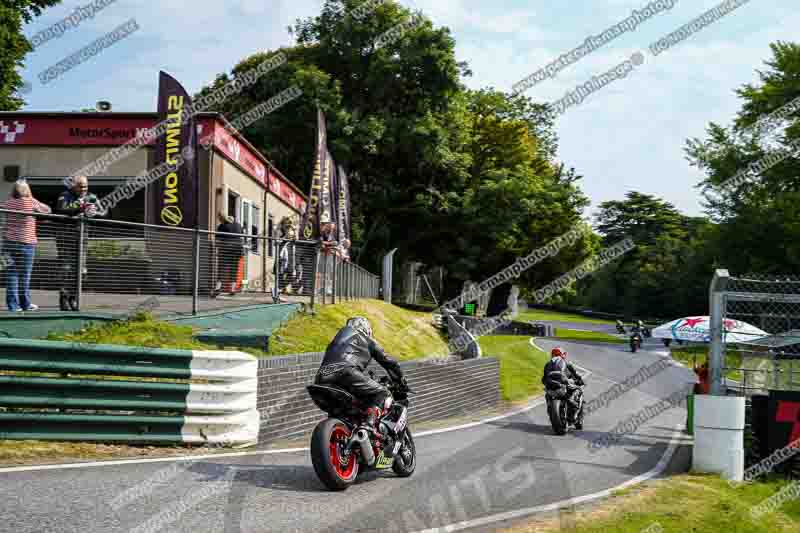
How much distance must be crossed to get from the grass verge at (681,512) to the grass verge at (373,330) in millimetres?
6290

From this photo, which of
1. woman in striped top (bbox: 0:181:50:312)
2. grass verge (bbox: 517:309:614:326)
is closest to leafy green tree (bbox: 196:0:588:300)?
woman in striped top (bbox: 0:181:50:312)

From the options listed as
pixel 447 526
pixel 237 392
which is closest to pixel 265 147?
pixel 237 392

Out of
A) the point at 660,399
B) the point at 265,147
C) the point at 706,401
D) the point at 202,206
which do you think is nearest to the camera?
the point at 706,401

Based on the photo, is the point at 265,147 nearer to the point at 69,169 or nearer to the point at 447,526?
the point at 69,169

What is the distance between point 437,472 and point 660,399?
1796 centimetres

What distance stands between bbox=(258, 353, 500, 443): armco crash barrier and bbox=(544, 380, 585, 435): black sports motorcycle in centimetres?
220

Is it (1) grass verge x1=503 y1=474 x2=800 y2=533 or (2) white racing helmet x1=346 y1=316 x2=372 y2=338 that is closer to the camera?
(1) grass verge x1=503 y1=474 x2=800 y2=533

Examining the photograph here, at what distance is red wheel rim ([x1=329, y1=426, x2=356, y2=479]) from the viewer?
7371 mm

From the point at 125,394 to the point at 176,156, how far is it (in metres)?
9.51

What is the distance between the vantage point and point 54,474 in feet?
23.2

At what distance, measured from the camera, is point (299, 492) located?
7.16 metres

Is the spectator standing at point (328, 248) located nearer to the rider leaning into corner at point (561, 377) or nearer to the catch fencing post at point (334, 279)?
the catch fencing post at point (334, 279)

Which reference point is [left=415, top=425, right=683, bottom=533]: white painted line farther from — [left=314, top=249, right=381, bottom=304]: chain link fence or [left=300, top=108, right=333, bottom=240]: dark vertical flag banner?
[left=300, top=108, right=333, bottom=240]: dark vertical flag banner

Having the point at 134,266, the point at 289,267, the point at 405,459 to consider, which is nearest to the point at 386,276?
the point at 289,267
